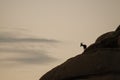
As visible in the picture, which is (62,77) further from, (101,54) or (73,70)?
(101,54)

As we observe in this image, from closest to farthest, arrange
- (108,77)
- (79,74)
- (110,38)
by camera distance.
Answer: (108,77)
(79,74)
(110,38)

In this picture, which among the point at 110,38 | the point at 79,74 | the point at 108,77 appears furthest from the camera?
the point at 110,38

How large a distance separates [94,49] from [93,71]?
3.69 ft

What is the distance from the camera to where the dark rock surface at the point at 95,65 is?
13008 millimetres

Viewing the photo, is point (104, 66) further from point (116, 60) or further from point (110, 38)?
point (110, 38)

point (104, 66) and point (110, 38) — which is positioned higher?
point (110, 38)

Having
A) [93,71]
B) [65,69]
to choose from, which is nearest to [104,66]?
[93,71]

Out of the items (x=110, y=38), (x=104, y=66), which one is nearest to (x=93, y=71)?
(x=104, y=66)

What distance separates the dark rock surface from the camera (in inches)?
512

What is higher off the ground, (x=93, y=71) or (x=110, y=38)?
(x=110, y=38)

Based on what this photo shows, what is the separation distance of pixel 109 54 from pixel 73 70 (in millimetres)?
1123

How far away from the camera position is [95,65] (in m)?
13.4

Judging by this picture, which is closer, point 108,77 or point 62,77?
point 108,77

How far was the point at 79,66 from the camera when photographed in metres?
13.7
